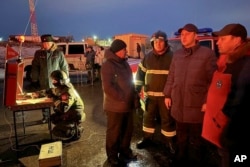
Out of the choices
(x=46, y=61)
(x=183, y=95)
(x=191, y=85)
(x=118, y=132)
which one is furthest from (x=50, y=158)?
(x=46, y=61)

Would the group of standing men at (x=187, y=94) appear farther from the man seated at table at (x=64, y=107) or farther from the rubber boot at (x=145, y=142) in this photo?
the man seated at table at (x=64, y=107)

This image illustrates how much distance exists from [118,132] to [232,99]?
205 cm

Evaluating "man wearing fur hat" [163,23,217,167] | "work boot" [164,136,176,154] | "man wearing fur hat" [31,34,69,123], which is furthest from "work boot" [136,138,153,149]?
"man wearing fur hat" [31,34,69,123]

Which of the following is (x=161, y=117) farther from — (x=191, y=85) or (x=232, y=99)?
(x=232, y=99)

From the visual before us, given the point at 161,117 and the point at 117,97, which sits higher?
the point at 117,97

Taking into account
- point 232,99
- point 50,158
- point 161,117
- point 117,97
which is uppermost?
point 232,99

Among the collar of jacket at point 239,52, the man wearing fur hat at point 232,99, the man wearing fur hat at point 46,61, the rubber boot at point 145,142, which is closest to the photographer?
the man wearing fur hat at point 232,99

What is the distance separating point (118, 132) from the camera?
3.96 m

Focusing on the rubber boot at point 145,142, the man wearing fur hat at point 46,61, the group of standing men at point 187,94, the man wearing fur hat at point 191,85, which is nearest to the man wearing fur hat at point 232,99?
the group of standing men at point 187,94

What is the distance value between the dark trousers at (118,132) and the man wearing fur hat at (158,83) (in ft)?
1.68

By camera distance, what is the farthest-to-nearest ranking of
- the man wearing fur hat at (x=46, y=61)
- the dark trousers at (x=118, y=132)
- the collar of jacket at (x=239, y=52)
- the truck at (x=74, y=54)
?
the truck at (x=74, y=54)
the man wearing fur hat at (x=46, y=61)
the dark trousers at (x=118, y=132)
the collar of jacket at (x=239, y=52)

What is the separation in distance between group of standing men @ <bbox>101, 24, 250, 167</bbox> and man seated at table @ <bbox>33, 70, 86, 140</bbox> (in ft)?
3.67

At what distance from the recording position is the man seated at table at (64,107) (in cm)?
471

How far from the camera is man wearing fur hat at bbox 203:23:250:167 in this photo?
7.48ft
